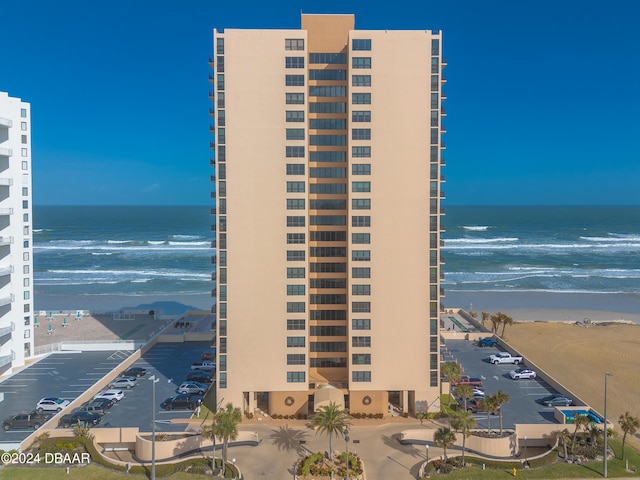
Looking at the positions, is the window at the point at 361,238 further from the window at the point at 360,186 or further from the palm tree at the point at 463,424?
the palm tree at the point at 463,424

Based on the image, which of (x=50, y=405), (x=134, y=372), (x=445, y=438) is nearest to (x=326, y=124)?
(x=445, y=438)

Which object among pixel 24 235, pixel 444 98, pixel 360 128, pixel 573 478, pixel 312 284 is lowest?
pixel 573 478

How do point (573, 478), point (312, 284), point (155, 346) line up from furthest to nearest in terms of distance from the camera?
point (155, 346), point (312, 284), point (573, 478)

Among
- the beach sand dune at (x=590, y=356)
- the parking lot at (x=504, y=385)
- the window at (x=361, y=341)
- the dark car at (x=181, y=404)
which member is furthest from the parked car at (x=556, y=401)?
the dark car at (x=181, y=404)

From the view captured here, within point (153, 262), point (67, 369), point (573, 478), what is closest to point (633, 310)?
point (573, 478)

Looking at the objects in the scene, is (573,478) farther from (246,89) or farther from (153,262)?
(153,262)

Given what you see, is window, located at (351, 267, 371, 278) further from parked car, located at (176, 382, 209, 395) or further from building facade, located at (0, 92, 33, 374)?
building facade, located at (0, 92, 33, 374)
